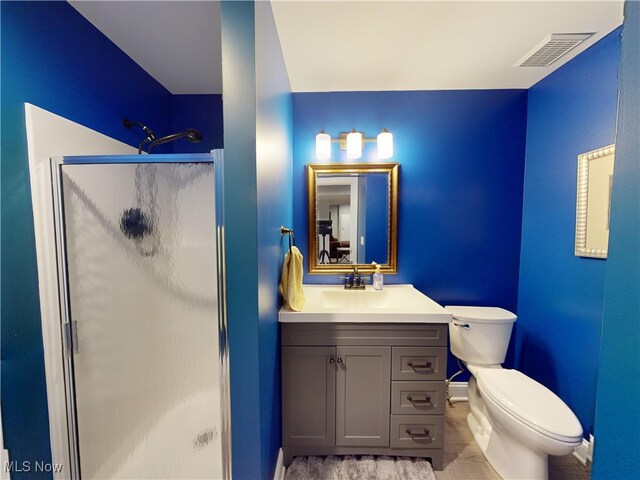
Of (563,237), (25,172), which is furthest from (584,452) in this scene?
(25,172)

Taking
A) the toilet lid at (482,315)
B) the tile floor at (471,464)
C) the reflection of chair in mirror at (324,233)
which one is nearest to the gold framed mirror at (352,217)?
the reflection of chair in mirror at (324,233)

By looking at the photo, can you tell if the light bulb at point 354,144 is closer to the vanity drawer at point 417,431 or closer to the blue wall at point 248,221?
the blue wall at point 248,221

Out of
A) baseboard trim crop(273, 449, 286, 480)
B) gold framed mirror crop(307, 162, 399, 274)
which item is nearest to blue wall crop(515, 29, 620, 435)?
gold framed mirror crop(307, 162, 399, 274)

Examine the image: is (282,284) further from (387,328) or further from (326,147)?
(326,147)

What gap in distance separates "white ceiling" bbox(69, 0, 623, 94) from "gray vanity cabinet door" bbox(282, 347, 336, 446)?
1734 millimetres

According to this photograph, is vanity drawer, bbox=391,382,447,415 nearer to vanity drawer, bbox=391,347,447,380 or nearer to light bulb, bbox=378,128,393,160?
vanity drawer, bbox=391,347,447,380

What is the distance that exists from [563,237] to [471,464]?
152 cm

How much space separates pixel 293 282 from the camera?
140 centimetres

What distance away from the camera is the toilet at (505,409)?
117 centimetres

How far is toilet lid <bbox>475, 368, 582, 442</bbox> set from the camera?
1.15 metres

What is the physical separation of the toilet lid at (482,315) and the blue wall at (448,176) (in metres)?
0.16

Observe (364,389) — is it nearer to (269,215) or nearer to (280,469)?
(280,469)

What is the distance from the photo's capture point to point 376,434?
1.41 m

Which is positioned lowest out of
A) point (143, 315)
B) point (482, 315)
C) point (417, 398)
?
point (417, 398)
